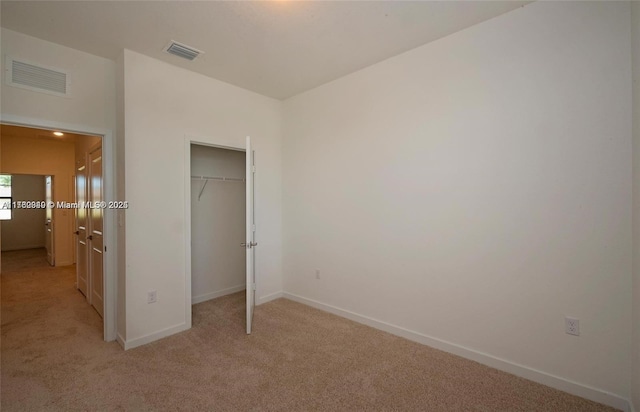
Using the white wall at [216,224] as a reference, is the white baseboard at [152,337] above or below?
below

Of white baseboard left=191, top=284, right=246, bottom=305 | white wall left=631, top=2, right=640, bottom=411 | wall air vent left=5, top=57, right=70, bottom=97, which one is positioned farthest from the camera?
white baseboard left=191, top=284, right=246, bottom=305

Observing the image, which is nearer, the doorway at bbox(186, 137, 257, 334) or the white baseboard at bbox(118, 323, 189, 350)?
the white baseboard at bbox(118, 323, 189, 350)

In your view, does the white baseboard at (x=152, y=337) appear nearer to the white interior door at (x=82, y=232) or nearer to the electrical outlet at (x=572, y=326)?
the white interior door at (x=82, y=232)

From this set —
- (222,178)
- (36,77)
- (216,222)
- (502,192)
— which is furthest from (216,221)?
(502,192)

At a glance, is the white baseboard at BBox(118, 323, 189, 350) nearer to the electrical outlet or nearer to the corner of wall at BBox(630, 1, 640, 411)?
the electrical outlet

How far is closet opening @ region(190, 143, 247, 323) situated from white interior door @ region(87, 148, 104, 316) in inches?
40.3

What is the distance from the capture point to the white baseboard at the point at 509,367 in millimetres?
1866

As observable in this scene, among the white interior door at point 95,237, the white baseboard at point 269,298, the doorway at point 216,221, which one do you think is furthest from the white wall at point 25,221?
the white baseboard at point 269,298

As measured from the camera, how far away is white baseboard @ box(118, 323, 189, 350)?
2.66 metres

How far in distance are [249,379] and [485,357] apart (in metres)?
1.94

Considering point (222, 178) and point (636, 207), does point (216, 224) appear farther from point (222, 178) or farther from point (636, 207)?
point (636, 207)

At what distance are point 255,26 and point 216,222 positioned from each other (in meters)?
2.75

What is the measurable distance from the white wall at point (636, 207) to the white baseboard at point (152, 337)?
364cm

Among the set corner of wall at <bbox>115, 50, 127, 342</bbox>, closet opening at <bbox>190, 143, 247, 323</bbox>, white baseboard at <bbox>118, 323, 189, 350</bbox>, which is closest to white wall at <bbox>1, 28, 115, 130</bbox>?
corner of wall at <bbox>115, 50, 127, 342</bbox>
